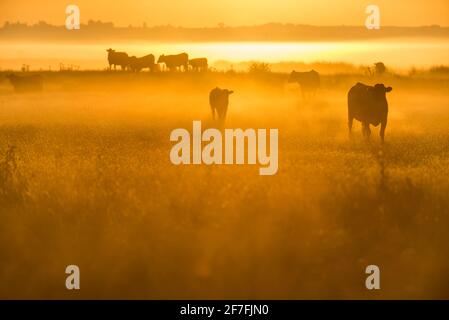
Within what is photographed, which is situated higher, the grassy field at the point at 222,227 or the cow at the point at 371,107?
the cow at the point at 371,107

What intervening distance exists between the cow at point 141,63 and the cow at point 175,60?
835 millimetres

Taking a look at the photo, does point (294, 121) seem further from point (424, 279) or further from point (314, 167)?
point (424, 279)

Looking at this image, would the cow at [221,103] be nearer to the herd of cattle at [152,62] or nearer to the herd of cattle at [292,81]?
the herd of cattle at [292,81]

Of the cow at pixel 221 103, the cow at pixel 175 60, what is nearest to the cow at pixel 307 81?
the cow at pixel 221 103

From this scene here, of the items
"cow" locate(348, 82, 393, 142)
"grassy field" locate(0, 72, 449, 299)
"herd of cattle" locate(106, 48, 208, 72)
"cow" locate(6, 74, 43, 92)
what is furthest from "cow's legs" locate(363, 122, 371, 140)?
"herd of cattle" locate(106, 48, 208, 72)

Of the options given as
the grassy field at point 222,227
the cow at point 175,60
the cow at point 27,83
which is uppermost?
the cow at point 175,60

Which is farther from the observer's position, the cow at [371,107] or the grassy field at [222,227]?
the cow at [371,107]

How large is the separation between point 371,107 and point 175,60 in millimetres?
36380

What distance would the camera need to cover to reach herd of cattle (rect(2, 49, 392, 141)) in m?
19.0

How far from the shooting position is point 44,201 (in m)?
9.86

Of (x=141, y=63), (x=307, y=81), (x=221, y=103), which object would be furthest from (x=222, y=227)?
(x=141, y=63)

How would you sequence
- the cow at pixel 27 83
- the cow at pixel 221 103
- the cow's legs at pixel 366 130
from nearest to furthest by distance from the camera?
the cow's legs at pixel 366 130 < the cow at pixel 221 103 < the cow at pixel 27 83

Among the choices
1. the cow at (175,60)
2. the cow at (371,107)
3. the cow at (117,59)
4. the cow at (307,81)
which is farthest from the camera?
the cow at (175,60)

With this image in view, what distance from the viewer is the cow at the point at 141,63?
52.4 m
